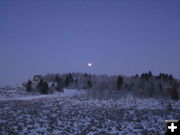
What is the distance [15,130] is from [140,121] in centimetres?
1031

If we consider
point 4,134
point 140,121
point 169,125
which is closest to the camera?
point 169,125

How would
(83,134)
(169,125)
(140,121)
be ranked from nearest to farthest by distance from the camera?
(169,125) → (83,134) → (140,121)

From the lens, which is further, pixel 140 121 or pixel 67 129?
pixel 140 121

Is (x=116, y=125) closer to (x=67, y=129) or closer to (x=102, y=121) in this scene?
(x=102, y=121)

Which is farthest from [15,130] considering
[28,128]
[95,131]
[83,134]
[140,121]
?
[140,121]

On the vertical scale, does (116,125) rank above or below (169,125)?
below

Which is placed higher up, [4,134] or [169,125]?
[169,125]

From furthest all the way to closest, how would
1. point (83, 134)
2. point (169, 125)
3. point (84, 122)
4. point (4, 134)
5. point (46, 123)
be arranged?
point (84, 122) < point (46, 123) < point (83, 134) < point (4, 134) < point (169, 125)

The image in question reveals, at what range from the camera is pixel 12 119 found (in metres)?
14.4

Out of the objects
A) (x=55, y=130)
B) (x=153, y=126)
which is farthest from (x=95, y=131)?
(x=153, y=126)

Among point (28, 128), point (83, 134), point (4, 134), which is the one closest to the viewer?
point (4, 134)

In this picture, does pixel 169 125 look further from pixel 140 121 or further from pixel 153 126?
pixel 140 121

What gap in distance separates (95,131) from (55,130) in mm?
2737

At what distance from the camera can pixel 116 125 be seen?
13.8 meters
